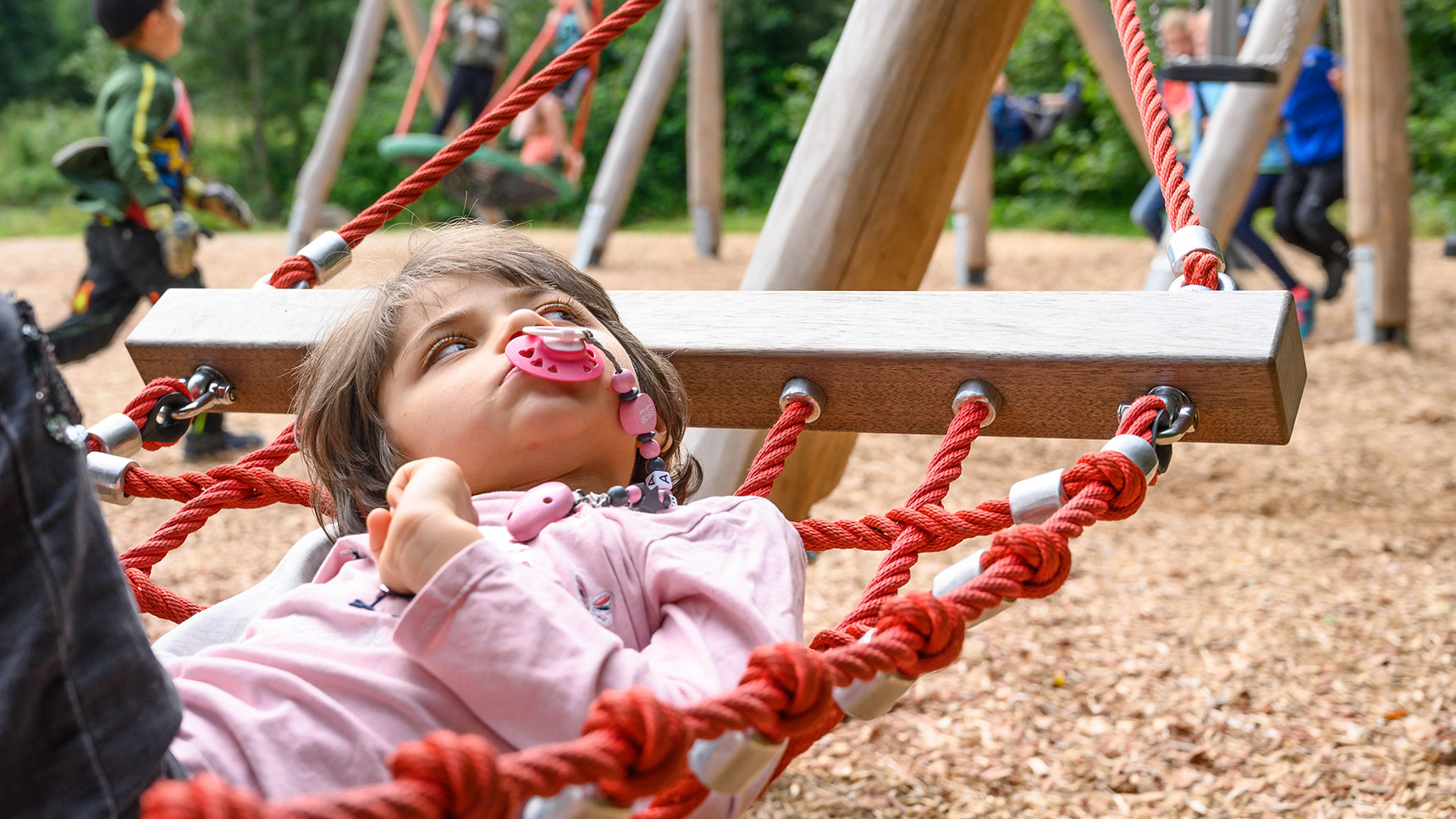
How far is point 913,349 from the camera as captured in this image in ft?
3.73

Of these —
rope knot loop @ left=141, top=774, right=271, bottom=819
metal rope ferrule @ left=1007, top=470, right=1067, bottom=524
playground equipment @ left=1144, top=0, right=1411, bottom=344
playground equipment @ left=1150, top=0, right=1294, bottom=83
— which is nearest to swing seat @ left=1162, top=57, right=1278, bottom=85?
playground equipment @ left=1150, top=0, right=1294, bottom=83

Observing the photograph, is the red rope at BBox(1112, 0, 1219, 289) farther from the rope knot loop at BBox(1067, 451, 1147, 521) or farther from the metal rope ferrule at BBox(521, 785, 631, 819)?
the metal rope ferrule at BBox(521, 785, 631, 819)

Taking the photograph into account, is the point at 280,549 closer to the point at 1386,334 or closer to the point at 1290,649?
the point at 1290,649

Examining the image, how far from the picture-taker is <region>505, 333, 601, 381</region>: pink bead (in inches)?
37.2

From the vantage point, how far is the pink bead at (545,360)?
3.10 ft

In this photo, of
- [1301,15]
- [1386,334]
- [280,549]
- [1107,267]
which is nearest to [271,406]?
[280,549]

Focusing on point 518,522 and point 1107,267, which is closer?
point 518,522

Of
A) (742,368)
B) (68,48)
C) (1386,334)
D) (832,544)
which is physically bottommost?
(68,48)

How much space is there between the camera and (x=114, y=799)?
2.20 ft

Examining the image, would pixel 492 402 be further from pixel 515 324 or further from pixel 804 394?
pixel 804 394

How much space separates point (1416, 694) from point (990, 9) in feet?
4.29

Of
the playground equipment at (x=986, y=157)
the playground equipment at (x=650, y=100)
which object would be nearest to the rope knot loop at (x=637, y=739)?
the playground equipment at (x=986, y=157)

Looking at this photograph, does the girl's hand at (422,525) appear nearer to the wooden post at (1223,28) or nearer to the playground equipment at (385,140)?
the wooden post at (1223,28)

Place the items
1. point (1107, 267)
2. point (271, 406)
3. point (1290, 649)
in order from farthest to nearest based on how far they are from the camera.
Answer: point (1107, 267), point (1290, 649), point (271, 406)
